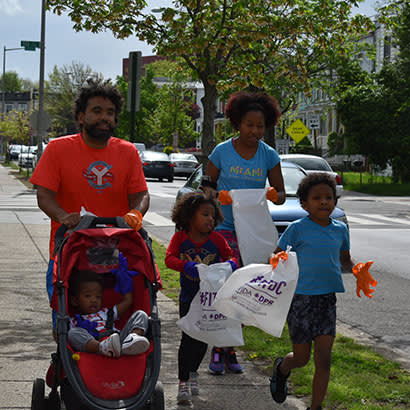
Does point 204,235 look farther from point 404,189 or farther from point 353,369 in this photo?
point 404,189

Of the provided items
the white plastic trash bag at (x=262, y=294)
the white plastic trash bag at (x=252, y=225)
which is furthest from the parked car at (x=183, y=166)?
the white plastic trash bag at (x=262, y=294)

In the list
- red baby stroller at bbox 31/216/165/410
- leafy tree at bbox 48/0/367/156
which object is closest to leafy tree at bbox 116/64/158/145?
leafy tree at bbox 48/0/367/156

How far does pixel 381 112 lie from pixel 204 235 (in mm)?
31638

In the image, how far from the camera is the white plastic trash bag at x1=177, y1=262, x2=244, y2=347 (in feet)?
15.9

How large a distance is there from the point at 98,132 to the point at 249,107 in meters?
1.46

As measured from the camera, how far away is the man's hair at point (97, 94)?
4.61 meters

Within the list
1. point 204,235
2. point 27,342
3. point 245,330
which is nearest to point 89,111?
point 204,235

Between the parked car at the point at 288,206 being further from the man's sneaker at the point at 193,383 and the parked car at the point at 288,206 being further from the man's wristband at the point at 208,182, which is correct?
the man's sneaker at the point at 193,383

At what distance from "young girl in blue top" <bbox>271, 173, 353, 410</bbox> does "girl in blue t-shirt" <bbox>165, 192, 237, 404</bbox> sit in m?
0.57

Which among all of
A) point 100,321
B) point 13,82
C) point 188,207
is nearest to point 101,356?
point 100,321

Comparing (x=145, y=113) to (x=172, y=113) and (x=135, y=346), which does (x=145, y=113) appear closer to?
(x=172, y=113)

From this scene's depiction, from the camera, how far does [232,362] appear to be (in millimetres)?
5668

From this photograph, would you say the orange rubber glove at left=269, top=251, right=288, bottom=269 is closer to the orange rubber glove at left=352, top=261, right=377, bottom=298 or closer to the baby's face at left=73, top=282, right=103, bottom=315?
the orange rubber glove at left=352, top=261, right=377, bottom=298

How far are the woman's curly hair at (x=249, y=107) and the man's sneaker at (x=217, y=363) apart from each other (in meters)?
1.58
